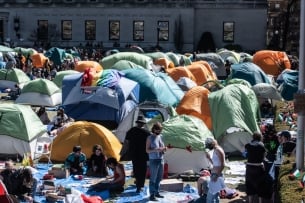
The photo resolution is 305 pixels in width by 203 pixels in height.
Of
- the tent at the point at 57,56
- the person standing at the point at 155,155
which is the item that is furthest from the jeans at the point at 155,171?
the tent at the point at 57,56

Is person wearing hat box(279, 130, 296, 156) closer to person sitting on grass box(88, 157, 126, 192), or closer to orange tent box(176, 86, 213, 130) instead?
person sitting on grass box(88, 157, 126, 192)

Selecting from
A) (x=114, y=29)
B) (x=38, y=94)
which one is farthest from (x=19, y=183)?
(x=114, y=29)

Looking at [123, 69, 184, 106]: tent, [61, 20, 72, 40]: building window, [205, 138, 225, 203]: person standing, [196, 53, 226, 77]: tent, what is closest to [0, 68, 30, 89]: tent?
[123, 69, 184, 106]: tent

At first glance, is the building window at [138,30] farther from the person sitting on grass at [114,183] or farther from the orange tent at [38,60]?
the person sitting on grass at [114,183]

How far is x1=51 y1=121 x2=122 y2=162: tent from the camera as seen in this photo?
15164 mm

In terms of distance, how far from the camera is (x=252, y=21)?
6412 centimetres

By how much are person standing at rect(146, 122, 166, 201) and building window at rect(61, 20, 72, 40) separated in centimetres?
5427

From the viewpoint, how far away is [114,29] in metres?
64.8

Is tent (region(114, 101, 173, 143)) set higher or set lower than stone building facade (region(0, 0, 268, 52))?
lower

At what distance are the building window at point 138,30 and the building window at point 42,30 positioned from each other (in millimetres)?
8740

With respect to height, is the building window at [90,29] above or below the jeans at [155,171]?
above

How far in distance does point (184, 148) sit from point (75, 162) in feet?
7.99

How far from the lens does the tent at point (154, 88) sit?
21.7 m

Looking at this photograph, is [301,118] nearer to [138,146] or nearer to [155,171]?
[155,171]
